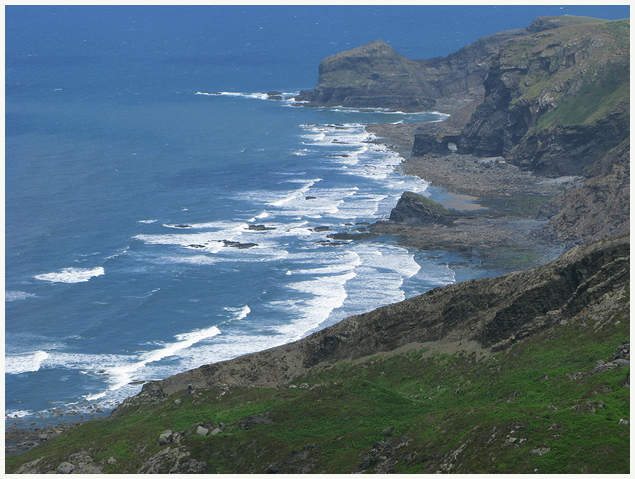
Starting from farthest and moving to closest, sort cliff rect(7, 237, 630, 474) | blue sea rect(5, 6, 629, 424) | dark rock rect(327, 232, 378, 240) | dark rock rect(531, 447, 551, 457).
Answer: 1. dark rock rect(327, 232, 378, 240)
2. blue sea rect(5, 6, 629, 424)
3. cliff rect(7, 237, 630, 474)
4. dark rock rect(531, 447, 551, 457)

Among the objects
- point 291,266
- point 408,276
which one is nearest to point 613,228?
point 408,276

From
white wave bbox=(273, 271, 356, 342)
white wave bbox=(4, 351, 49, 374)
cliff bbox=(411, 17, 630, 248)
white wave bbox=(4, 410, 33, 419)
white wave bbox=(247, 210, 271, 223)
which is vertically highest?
cliff bbox=(411, 17, 630, 248)

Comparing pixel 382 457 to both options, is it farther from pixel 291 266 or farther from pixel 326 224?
pixel 326 224

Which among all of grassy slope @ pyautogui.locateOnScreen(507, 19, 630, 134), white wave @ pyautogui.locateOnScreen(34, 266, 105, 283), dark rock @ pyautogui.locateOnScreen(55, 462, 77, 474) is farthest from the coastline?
dark rock @ pyautogui.locateOnScreen(55, 462, 77, 474)

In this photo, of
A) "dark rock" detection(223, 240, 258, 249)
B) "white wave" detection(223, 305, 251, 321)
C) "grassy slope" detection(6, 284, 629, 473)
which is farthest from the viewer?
"dark rock" detection(223, 240, 258, 249)

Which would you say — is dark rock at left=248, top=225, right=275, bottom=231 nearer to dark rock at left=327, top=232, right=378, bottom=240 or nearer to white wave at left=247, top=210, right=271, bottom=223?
white wave at left=247, top=210, right=271, bottom=223

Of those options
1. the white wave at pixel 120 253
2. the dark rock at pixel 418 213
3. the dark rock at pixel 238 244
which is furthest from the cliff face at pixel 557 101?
the white wave at pixel 120 253
